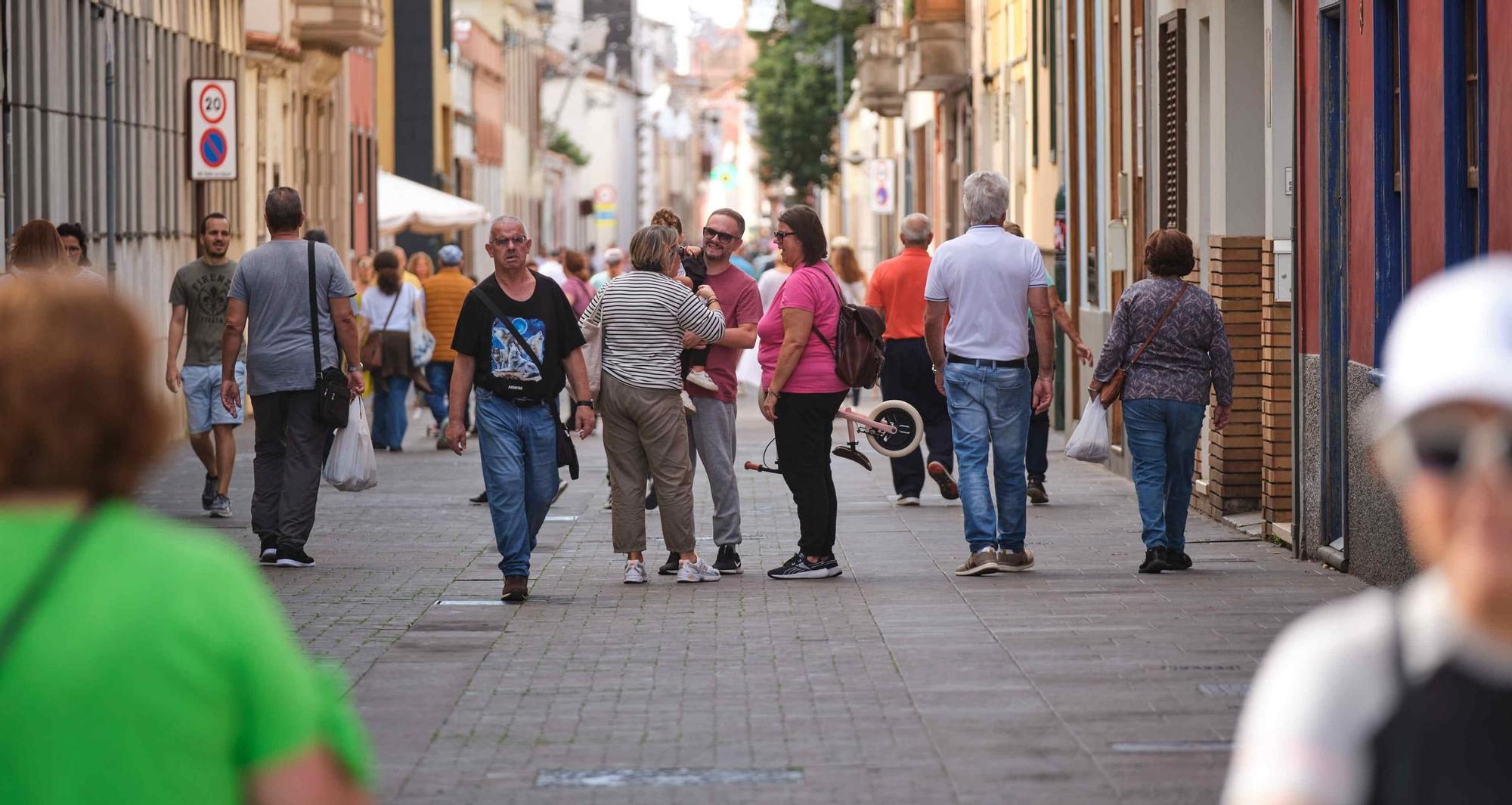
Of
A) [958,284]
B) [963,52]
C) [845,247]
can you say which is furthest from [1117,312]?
[963,52]

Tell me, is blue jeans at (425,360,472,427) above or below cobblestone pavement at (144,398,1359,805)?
above

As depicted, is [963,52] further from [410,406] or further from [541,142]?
[541,142]

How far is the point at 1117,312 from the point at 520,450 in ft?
9.40

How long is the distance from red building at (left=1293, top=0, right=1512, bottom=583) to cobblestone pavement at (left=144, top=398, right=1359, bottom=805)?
50 centimetres

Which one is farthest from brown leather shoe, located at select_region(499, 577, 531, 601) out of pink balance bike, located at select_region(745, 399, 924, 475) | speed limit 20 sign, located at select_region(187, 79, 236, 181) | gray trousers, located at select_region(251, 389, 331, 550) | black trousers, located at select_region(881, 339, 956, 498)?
speed limit 20 sign, located at select_region(187, 79, 236, 181)

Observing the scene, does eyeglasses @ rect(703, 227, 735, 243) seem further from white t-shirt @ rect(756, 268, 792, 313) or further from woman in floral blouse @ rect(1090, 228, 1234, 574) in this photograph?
white t-shirt @ rect(756, 268, 792, 313)

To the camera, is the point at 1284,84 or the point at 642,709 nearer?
the point at 642,709

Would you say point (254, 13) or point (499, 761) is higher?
point (254, 13)

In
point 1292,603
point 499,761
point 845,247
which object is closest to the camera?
point 499,761

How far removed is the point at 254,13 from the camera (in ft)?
104

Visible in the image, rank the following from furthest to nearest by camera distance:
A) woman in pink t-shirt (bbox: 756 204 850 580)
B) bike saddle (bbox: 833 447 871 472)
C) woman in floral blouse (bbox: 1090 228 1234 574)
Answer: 1. bike saddle (bbox: 833 447 871 472)
2. woman in pink t-shirt (bbox: 756 204 850 580)
3. woman in floral blouse (bbox: 1090 228 1234 574)

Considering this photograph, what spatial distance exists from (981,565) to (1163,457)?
3.19 ft

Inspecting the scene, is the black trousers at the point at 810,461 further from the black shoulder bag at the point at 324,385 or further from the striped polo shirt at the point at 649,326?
the black shoulder bag at the point at 324,385

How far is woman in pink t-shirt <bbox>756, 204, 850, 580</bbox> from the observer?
39.3 ft
